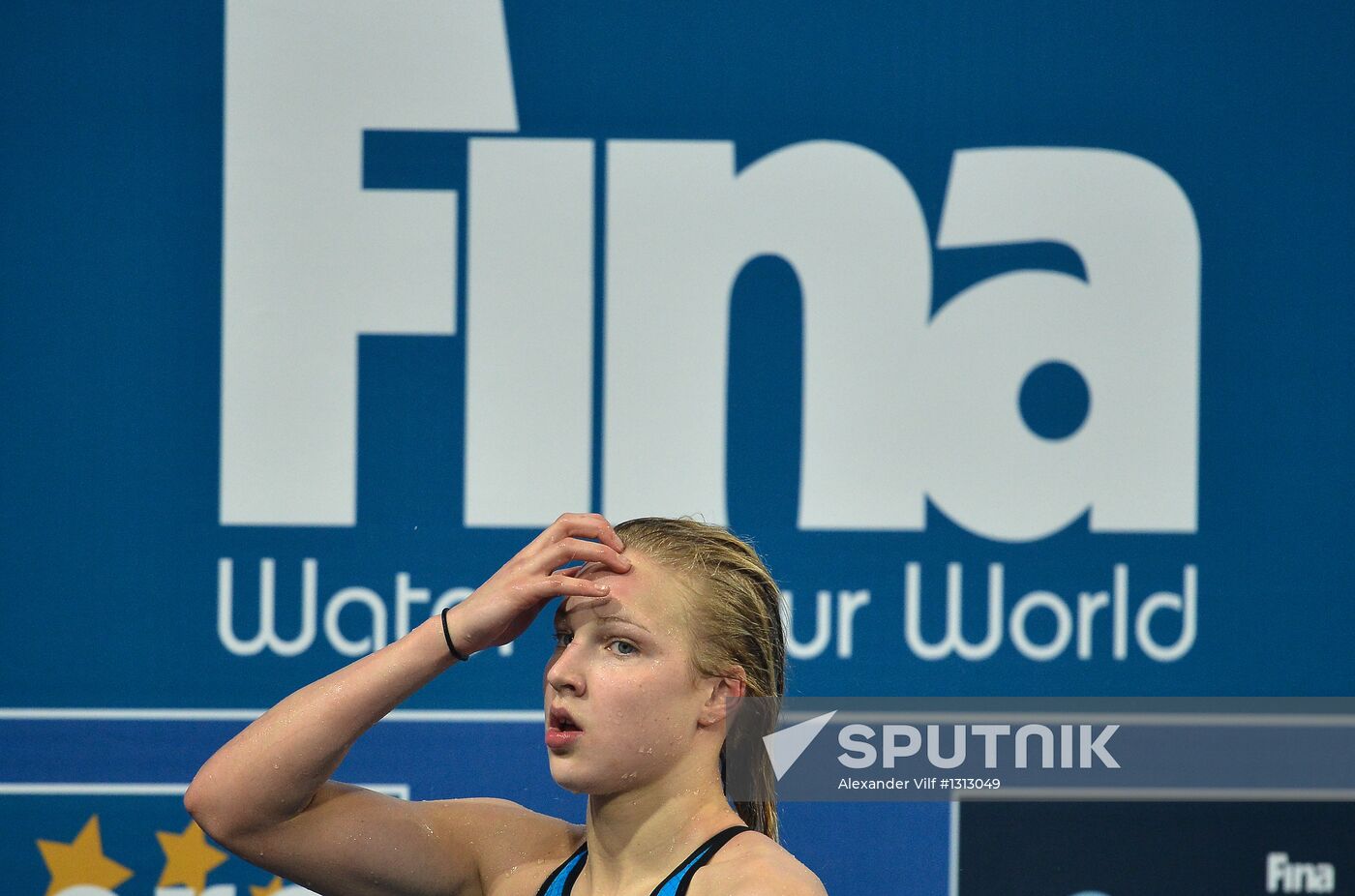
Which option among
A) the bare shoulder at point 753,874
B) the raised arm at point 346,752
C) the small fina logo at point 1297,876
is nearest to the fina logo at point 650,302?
the small fina logo at point 1297,876

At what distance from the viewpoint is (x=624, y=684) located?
60.9 inches

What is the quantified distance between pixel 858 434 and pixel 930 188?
49cm

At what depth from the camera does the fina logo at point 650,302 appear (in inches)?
104

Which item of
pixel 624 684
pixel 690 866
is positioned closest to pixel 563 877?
pixel 690 866

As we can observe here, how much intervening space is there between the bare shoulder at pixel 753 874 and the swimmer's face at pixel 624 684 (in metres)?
0.12

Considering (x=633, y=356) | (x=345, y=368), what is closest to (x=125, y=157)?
(x=345, y=368)

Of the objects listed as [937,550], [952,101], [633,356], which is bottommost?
[937,550]

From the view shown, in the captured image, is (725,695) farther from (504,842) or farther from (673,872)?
(504,842)

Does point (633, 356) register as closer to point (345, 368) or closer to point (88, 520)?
point (345, 368)

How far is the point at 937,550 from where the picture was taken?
268cm

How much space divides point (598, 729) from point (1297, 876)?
1806 millimetres

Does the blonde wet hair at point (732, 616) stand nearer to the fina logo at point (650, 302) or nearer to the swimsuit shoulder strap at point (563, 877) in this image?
the swimsuit shoulder strap at point (563, 877)

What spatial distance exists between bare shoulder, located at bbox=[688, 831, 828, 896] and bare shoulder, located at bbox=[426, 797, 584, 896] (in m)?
0.26

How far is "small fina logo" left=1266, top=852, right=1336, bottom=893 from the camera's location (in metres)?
2.70
